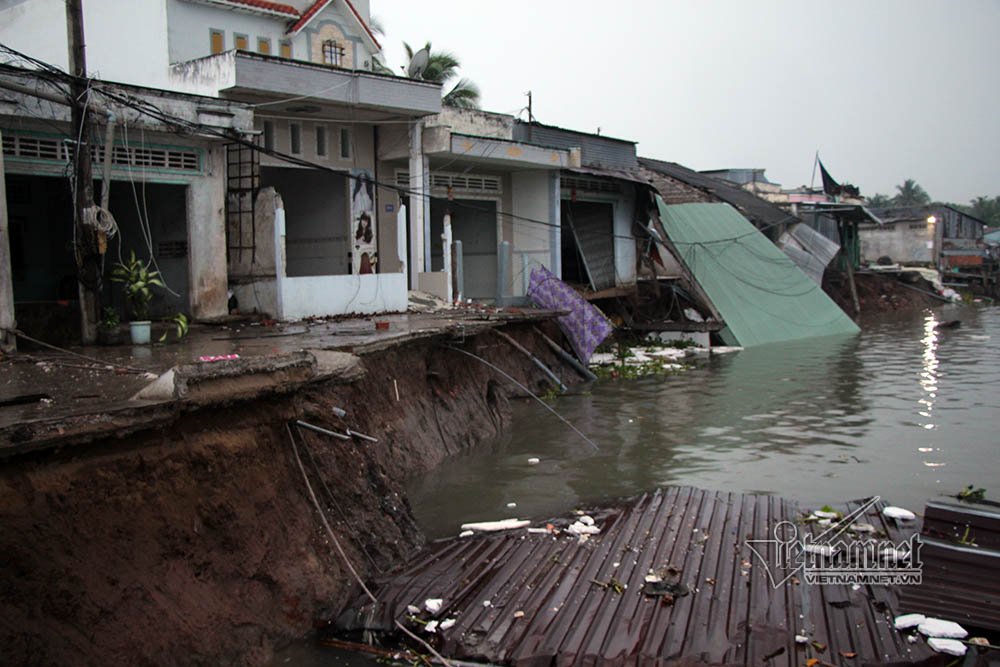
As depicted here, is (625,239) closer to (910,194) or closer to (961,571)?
(961,571)

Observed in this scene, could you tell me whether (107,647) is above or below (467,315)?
below

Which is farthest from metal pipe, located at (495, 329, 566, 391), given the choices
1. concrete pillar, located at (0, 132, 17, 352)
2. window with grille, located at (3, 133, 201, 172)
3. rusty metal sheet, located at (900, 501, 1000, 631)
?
rusty metal sheet, located at (900, 501, 1000, 631)

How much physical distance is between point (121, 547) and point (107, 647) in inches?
26.8

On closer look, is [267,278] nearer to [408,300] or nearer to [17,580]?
[408,300]

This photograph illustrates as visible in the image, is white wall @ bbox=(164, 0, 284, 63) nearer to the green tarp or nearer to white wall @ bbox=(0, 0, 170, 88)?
white wall @ bbox=(0, 0, 170, 88)

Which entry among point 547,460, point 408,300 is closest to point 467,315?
point 408,300

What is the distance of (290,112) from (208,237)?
3.94 metres

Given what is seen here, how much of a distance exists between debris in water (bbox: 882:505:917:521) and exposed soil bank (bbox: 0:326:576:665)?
468 cm

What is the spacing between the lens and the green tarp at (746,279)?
82.1 feet

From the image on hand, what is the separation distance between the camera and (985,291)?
44594 mm

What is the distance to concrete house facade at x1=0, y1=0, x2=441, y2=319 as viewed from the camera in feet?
51.4

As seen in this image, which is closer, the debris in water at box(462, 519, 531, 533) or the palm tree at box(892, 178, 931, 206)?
the debris in water at box(462, 519, 531, 533)

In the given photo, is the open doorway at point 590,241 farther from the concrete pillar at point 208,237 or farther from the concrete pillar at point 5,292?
the concrete pillar at point 5,292

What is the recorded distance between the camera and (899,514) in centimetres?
841
